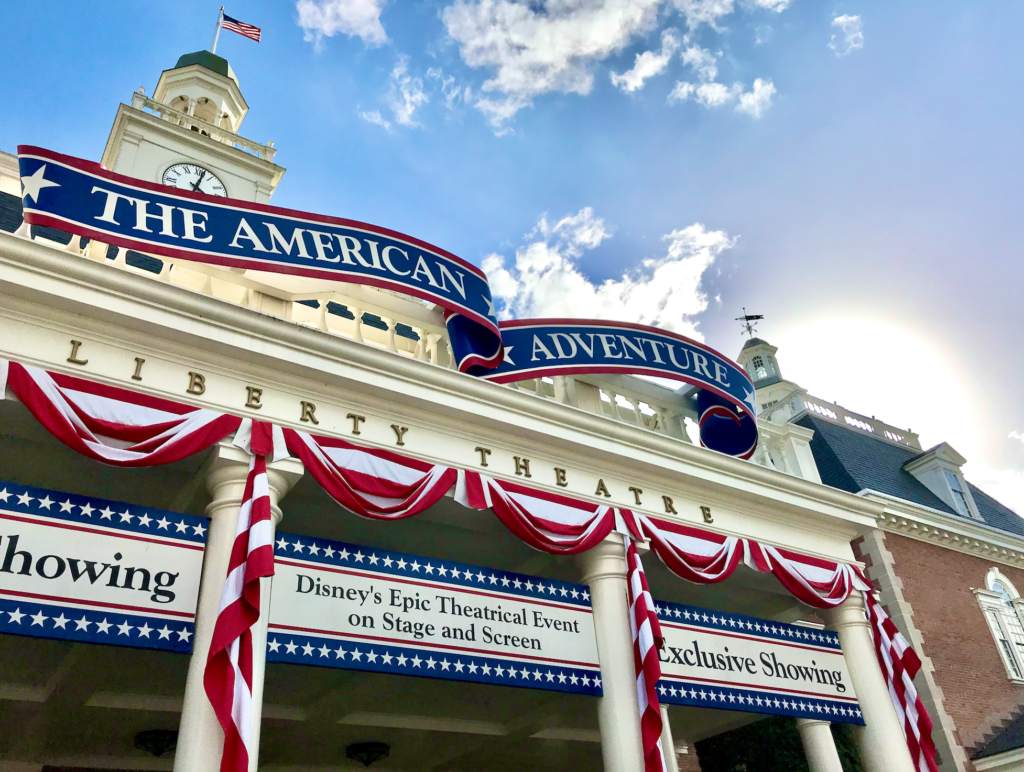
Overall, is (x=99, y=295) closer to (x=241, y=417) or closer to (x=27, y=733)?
(x=241, y=417)

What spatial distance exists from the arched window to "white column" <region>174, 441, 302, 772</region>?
16.4 metres

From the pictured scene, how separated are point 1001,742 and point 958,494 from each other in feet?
24.7

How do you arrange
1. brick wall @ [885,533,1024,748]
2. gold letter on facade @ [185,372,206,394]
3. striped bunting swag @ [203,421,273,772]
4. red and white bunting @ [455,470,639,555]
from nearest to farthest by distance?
1. striped bunting swag @ [203,421,273,772]
2. gold letter on facade @ [185,372,206,394]
3. red and white bunting @ [455,470,639,555]
4. brick wall @ [885,533,1024,748]

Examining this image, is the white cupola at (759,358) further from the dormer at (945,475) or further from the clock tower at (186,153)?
the clock tower at (186,153)

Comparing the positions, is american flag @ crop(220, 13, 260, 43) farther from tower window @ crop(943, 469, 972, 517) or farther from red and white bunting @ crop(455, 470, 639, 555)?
tower window @ crop(943, 469, 972, 517)

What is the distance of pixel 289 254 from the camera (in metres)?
10.2

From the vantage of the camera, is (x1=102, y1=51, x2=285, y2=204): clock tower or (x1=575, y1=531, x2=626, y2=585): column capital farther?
(x1=102, y1=51, x2=285, y2=204): clock tower

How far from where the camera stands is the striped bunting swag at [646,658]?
9414 mm

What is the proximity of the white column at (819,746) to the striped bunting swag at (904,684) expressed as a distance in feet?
3.56

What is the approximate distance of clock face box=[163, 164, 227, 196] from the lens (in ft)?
53.2

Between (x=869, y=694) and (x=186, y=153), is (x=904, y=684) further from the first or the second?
(x=186, y=153)

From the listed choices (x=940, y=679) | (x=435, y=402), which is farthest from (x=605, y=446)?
(x=940, y=679)

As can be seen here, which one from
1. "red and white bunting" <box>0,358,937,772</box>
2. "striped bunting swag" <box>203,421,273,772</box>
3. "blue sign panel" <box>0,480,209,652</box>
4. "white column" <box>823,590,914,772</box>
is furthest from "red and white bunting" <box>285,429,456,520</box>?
"white column" <box>823,590,914,772</box>

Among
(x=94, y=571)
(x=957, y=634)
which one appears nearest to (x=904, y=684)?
(x=957, y=634)
